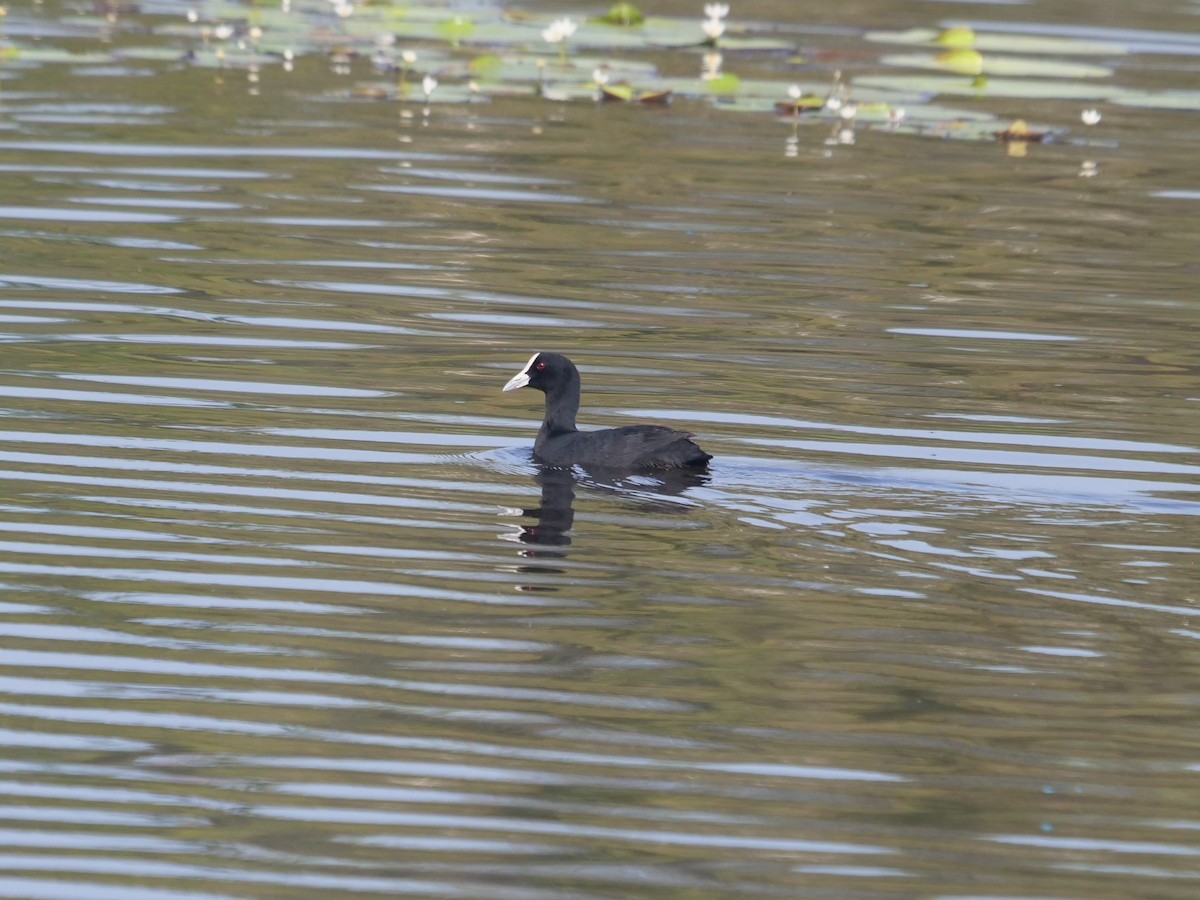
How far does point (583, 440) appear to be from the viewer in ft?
30.0

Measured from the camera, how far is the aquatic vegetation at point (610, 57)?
1994 cm

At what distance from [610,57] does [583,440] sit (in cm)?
1402

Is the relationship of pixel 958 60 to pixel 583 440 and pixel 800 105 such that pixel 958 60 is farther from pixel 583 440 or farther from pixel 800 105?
pixel 583 440

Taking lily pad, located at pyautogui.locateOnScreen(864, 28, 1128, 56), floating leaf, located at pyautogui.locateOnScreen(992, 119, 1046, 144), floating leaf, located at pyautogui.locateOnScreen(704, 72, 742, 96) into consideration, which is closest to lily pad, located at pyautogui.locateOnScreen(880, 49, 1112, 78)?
lily pad, located at pyautogui.locateOnScreen(864, 28, 1128, 56)

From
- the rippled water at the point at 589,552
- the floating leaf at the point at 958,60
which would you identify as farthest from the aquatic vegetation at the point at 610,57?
the rippled water at the point at 589,552

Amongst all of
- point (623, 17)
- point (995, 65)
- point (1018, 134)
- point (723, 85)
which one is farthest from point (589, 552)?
point (623, 17)

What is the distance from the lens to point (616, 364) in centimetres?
1116

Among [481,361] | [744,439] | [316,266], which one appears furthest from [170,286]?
[744,439]

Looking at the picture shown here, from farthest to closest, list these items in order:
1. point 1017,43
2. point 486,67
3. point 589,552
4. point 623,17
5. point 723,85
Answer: point 623,17 < point 1017,43 < point 486,67 < point 723,85 < point 589,552

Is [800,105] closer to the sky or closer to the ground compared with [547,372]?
closer to the sky

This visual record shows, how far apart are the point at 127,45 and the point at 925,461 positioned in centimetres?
1556

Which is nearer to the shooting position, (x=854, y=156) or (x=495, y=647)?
(x=495, y=647)

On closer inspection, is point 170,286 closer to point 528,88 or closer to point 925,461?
point 925,461

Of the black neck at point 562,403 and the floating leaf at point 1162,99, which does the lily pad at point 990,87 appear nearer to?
the floating leaf at point 1162,99
